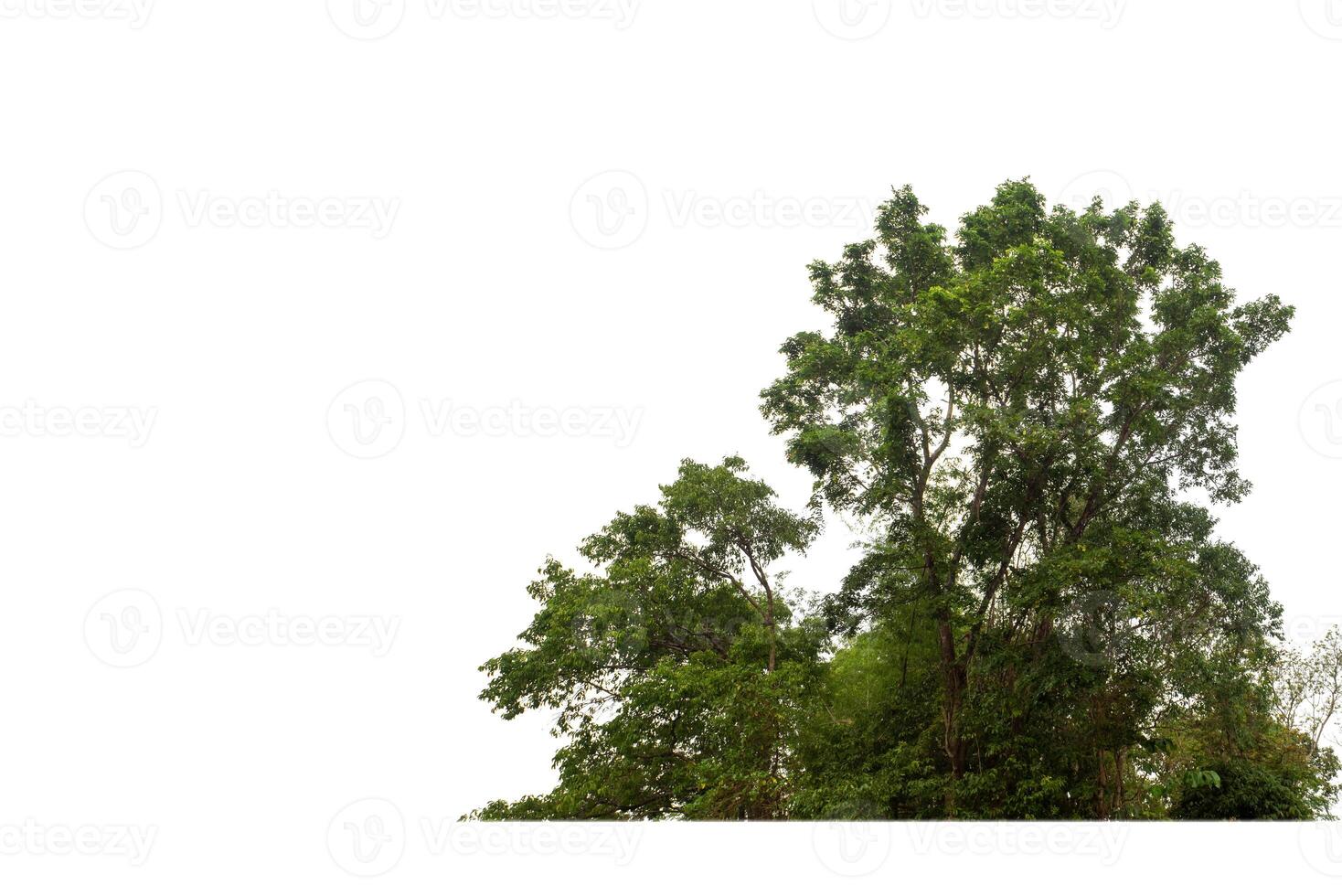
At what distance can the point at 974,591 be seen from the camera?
38.2 feet

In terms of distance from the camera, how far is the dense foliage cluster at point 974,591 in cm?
909

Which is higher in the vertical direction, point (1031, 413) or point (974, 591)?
point (1031, 413)

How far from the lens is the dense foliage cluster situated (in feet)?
29.8

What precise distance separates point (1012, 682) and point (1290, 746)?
8.71m

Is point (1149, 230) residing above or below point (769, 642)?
above

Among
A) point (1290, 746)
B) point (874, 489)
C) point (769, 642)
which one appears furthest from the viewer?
point (1290, 746)

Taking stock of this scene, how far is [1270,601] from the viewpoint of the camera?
30.8 feet

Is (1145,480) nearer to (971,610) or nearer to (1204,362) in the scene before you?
(1204,362)

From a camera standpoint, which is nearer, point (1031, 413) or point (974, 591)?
point (1031, 413)

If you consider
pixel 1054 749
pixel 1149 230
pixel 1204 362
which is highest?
pixel 1149 230

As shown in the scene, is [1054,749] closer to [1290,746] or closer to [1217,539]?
[1217,539]

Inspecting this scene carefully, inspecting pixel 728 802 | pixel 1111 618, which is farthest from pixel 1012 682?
pixel 728 802

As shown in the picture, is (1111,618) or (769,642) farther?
(769,642)

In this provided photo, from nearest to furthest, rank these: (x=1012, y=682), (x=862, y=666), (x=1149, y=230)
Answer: (x=1012, y=682)
(x=1149, y=230)
(x=862, y=666)
